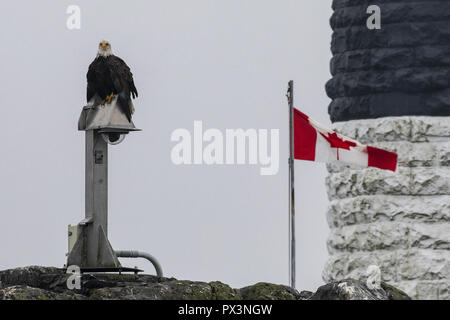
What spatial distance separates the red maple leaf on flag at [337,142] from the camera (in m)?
38.5

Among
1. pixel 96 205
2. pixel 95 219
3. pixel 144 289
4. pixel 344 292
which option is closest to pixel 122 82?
pixel 96 205

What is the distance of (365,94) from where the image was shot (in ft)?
168

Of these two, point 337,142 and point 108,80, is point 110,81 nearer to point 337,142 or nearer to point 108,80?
point 108,80

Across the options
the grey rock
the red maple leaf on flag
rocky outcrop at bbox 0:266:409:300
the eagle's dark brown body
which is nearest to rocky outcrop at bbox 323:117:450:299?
the red maple leaf on flag

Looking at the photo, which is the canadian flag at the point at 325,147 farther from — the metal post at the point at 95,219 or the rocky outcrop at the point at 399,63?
the rocky outcrop at the point at 399,63

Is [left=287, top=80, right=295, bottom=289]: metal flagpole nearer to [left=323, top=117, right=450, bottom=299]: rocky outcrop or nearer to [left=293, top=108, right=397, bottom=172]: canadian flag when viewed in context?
[left=293, top=108, right=397, bottom=172]: canadian flag

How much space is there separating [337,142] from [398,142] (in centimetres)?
1217

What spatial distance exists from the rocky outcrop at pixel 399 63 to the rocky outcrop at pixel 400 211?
19.8 inches

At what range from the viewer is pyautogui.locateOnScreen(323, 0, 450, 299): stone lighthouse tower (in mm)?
50188

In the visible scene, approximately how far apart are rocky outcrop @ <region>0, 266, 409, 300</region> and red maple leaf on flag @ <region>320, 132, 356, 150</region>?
16.1 ft

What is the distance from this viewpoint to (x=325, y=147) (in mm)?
38406
